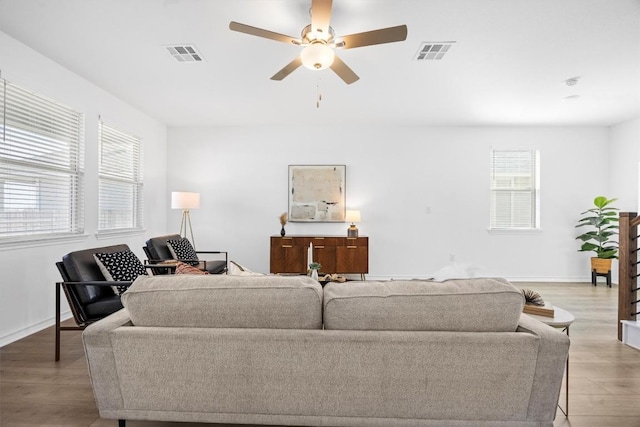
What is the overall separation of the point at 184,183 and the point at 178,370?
5.04 meters

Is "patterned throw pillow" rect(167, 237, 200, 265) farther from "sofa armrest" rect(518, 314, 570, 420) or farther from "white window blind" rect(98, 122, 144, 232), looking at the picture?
"sofa armrest" rect(518, 314, 570, 420)

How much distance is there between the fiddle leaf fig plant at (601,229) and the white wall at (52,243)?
7.11m

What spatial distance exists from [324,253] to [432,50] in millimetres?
3193

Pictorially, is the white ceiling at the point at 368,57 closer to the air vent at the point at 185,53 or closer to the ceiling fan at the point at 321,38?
the air vent at the point at 185,53

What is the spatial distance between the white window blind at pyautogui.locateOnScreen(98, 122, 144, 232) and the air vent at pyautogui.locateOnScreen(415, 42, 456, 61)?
12.8ft

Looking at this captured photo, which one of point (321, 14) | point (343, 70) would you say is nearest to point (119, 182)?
point (343, 70)

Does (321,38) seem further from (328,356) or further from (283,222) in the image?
A: (283,222)

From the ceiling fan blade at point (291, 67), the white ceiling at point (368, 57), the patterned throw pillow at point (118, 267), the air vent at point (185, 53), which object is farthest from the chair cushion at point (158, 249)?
the ceiling fan blade at point (291, 67)

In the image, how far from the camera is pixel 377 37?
236cm

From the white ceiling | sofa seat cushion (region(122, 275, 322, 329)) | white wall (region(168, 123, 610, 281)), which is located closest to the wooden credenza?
white wall (region(168, 123, 610, 281))

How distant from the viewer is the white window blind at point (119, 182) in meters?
4.42

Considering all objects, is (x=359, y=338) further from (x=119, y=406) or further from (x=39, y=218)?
(x=39, y=218)

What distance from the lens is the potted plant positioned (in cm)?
532

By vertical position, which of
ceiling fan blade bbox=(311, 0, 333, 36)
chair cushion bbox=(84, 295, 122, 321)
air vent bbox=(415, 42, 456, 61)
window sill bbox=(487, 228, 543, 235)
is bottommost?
chair cushion bbox=(84, 295, 122, 321)
